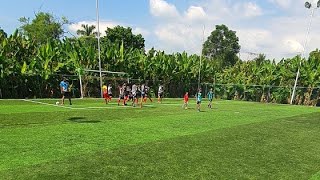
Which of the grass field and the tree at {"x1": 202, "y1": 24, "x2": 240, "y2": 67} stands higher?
the tree at {"x1": 202, "y1": 24, "x2": 240, "y2": 67}

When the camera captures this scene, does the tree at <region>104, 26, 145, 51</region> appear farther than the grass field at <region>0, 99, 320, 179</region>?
Yes

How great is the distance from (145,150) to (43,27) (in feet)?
196

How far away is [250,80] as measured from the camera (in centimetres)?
4581

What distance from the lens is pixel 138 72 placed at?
40.4m

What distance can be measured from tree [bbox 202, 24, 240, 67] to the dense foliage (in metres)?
37.1

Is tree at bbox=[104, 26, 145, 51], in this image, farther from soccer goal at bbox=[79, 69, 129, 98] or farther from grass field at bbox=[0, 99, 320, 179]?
grass field at bbox=[0, 99, 320, 179]

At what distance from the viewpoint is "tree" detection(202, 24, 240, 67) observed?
8700 centimetres

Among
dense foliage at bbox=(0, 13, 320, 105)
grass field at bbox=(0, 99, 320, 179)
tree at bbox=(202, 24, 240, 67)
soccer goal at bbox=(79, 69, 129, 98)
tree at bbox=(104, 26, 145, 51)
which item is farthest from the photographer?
tree at bbox=(202, 24, 240, 67)

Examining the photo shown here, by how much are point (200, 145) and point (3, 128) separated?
6.71 meters

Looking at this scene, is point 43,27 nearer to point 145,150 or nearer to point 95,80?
point 95,80

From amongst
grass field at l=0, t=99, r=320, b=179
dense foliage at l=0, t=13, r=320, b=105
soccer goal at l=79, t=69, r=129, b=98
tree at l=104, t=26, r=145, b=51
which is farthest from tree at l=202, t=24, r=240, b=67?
grass field at l=0, t=99, r=320, b=179

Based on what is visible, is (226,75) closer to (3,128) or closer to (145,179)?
(3,128)

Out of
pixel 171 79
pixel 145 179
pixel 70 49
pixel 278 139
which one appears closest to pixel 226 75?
pixel 171 79

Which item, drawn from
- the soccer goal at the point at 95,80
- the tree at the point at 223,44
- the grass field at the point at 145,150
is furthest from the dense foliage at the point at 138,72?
the tree at the point at 223,44
